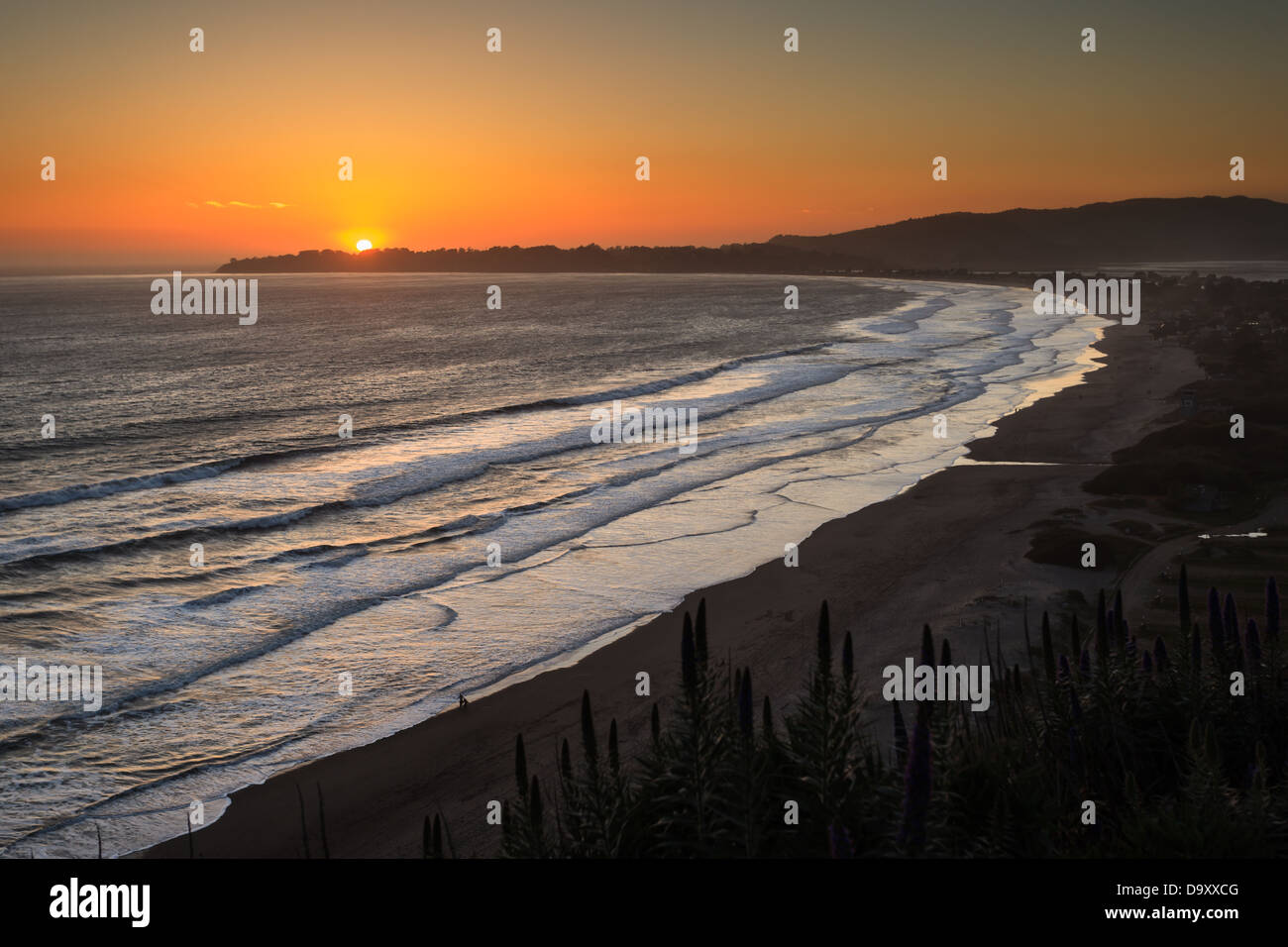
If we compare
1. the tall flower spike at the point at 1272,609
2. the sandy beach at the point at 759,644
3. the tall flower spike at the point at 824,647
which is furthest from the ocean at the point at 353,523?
the tall flower spike at the point at 1272,609

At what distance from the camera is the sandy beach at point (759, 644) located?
37.1 feet

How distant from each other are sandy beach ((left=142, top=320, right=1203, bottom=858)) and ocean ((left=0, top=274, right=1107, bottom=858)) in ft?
2.44

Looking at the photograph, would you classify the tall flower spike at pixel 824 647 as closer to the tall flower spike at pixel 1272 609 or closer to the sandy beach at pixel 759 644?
the tall flower spike at pixel 1272 609

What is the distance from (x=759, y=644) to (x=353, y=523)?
12840 millimetres

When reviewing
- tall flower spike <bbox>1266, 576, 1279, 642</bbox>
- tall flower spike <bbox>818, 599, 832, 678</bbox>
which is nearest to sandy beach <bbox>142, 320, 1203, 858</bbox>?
tall flower spike <bbox>1266, 576, 1279, 642</bbox>

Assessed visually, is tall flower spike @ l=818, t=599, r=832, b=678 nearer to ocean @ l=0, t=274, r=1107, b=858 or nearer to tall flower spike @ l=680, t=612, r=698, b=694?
tall flower spike @ l=680, t=612, r=698, b=694

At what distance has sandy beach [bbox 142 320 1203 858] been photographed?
37.1 ft

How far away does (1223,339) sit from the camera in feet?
188

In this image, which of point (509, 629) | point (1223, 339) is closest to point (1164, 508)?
point (509, 629)

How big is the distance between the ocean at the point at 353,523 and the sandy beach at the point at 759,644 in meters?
0.74

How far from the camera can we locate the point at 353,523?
2495 cm
